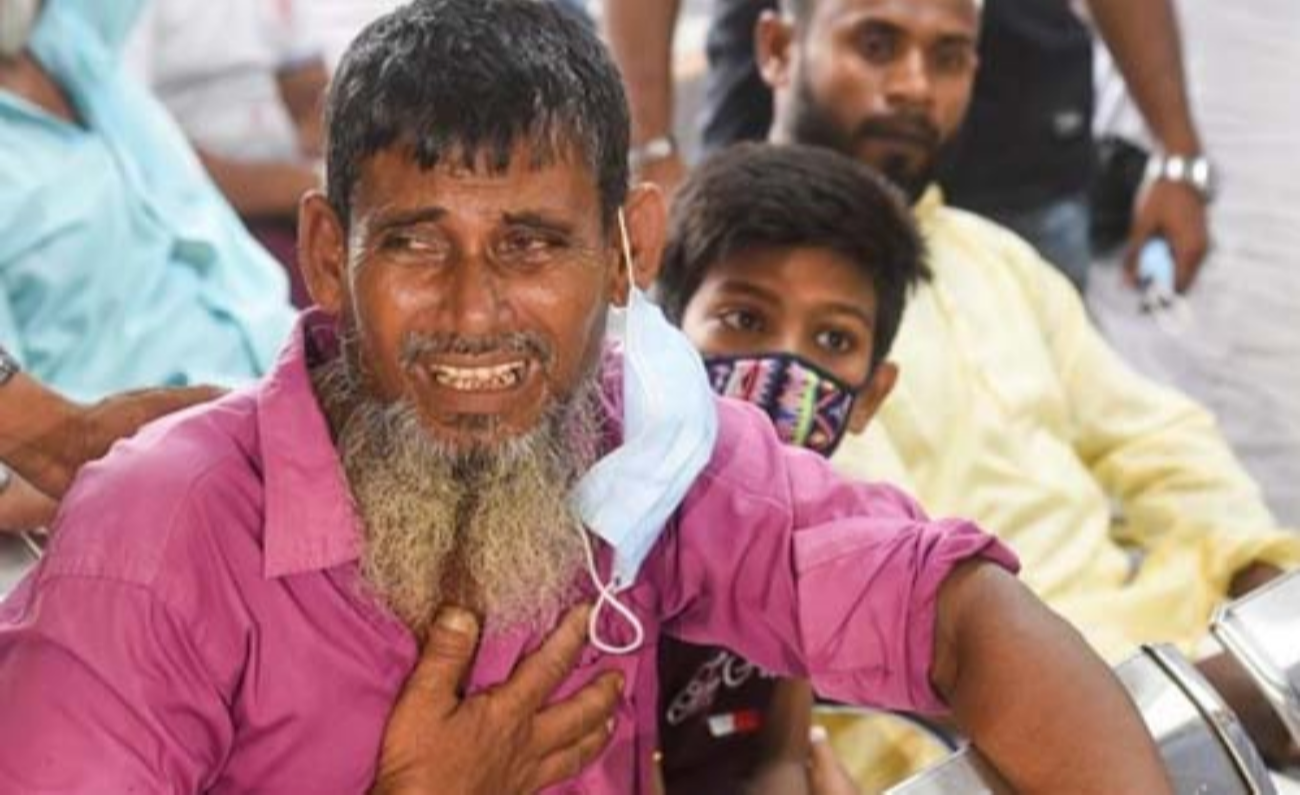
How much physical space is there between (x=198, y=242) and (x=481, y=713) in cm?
99

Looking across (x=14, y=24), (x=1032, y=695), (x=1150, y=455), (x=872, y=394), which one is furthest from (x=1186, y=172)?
(x=1032, y=695)

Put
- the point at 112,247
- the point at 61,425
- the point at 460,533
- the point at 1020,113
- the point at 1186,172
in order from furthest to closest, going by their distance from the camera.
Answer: the point at 1020,113
the point at 1186,172
the point at 112,247
the point at 61,425
the point at 460,533

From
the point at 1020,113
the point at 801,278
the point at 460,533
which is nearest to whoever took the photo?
the point at 460,533

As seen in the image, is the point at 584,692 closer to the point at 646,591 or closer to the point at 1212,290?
the point at 646,591

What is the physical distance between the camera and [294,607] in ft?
4.04

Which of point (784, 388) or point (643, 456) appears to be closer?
point (643, 456)

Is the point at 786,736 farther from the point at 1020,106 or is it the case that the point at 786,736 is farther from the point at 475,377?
the point at 1020,106

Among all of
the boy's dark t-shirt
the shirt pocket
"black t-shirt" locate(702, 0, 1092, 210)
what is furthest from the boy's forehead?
"black t-shirt" locate(702, 0, 1092, 210)

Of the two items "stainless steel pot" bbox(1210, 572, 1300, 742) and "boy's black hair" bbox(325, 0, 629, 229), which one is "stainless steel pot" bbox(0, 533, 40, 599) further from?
"stainless steel pot" bbox(1210, 572, 1300, 742)

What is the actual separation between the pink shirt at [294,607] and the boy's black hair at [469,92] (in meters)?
0.17

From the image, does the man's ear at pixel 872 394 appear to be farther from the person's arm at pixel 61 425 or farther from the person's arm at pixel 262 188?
the person's arm at pixel 262 188

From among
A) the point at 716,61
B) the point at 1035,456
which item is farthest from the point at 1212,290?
the point at 1035,456

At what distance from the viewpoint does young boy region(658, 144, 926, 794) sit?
1658 millimetres

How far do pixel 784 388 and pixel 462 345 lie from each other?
581mm
